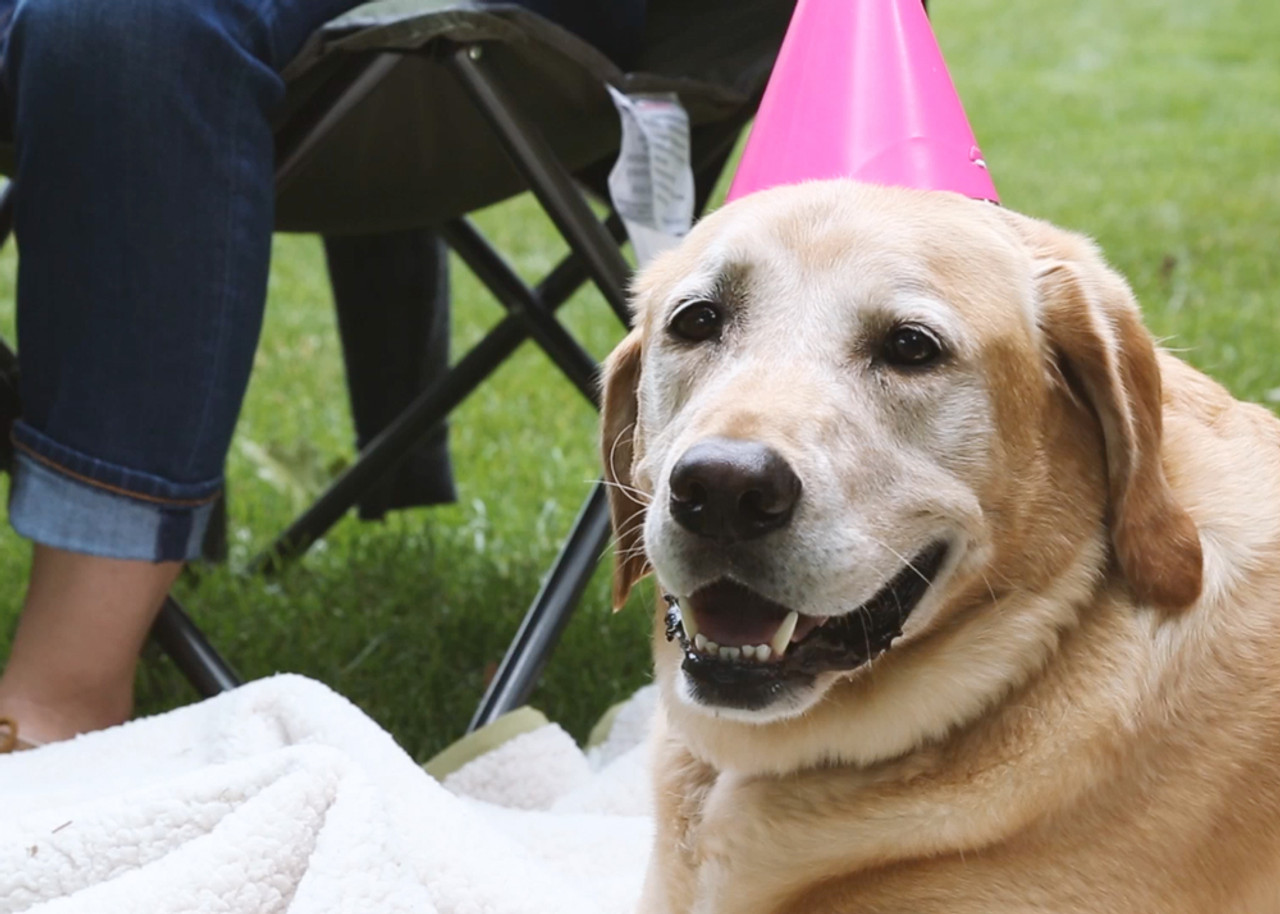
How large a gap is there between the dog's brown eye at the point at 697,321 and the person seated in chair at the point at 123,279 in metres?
0.73

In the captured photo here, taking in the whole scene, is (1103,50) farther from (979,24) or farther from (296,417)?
(296,417)

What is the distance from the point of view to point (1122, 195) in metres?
6.97

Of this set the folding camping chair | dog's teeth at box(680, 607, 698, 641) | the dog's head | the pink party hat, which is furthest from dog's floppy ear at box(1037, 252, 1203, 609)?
the folding camping chair

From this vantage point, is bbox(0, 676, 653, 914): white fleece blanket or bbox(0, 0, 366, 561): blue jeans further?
bbox(0, 0, 366, 561): blue jeans

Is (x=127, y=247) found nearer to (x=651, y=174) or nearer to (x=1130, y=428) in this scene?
(x=651, y=174)

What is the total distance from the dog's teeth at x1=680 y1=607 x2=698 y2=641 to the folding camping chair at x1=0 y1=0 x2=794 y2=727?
0.88 meters

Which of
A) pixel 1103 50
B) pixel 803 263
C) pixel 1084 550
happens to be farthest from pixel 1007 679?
pixel 1103 50

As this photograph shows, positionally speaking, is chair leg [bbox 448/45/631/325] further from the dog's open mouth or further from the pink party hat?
the dog's open mouth

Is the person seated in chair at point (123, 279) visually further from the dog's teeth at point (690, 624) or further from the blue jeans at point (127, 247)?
the dog's teeth at point (690, 624)

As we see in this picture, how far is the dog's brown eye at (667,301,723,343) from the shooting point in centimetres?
187

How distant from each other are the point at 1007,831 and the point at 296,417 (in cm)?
324

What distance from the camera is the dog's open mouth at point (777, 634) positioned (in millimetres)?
1716

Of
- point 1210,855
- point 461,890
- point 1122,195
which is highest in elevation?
point 1210,855

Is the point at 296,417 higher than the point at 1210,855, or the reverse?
the point at 1210,855
